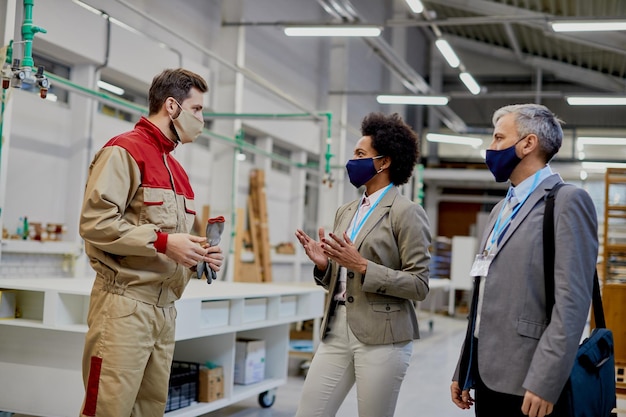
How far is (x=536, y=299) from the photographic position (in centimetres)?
206

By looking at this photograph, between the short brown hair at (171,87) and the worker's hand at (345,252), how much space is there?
713 mm

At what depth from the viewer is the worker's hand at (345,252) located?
254cm

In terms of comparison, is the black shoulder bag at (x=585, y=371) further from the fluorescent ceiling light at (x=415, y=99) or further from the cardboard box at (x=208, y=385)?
the fluorescent ceiling light at (x=415, y=99)

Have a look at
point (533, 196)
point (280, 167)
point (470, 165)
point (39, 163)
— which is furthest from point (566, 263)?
point (470, 165)

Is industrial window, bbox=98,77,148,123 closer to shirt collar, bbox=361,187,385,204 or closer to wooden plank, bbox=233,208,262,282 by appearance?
wooden plank, bbox=233,208,262,282

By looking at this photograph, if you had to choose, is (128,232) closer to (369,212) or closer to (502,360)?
(369,212)

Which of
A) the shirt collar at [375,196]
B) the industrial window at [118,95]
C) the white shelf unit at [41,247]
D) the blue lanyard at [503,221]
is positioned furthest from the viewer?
the industrial window at [118,95]

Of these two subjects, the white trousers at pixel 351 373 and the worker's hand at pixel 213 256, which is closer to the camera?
the worker's hand at pixel 213 256

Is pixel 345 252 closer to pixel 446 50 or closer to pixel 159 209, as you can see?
pixel 159 209

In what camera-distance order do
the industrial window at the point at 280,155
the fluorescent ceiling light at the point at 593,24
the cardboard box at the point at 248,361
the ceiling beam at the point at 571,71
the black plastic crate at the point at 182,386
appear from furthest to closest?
the ceiling beam at the point at 571,71, the industrial window at the point at 280,155, the fluorescent ceiling light at the point at 593,24, the cardboard box at the point at 248,361, the black plastic crate at the point at 182,386

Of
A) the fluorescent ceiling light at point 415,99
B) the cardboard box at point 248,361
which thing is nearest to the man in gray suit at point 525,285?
the cardboard box at point 248,361

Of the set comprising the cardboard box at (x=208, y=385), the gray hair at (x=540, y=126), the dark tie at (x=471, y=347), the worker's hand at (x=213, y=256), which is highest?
the gray hair at (x=540, y=126)

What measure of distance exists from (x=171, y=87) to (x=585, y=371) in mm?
1611

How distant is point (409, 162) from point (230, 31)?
324 inches
